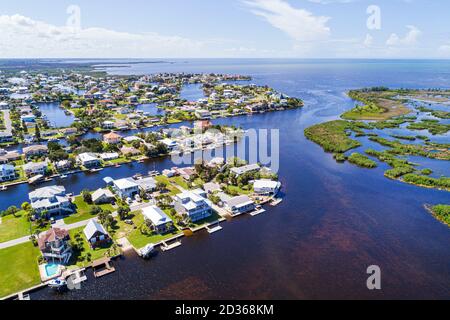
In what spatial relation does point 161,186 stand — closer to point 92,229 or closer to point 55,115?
point 92,229

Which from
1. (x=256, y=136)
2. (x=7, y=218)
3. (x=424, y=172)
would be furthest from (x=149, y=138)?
(x=424, y=172)

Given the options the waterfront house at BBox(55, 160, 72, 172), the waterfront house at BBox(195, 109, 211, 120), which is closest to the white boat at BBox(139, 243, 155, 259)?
the waterfront house at BBox(55, 160, 72, 172)

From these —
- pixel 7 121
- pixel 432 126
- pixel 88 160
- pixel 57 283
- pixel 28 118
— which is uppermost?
pixel 28 118

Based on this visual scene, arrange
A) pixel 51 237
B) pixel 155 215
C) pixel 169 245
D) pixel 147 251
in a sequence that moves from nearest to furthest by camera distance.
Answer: pixel 51 237
pixel 147 251
pixel 169 245
pixel 155 215

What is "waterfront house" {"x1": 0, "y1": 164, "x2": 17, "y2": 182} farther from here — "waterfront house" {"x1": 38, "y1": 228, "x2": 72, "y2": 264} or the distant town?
"waterfront house" {"x1": 38, "y1": 228, "x2": 72, "y2": 264}

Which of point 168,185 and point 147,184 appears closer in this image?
point 147,184

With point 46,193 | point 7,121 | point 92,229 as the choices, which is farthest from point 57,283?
point 7,121

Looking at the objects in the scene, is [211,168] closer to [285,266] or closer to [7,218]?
[285,266]
